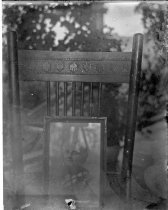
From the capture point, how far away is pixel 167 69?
960mm

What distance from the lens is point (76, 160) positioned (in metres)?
0.99

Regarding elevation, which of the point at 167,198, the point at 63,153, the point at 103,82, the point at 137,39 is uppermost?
the point at 137,39

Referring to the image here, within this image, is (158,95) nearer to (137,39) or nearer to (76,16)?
(137,39)

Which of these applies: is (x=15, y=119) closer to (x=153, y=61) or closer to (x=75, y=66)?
(x=75, y=66)

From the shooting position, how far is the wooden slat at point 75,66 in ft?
3.20

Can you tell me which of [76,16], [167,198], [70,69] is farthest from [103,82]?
[167,198]

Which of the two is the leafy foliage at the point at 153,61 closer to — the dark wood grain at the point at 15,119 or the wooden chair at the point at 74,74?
the wooden chair at the point at 74,74

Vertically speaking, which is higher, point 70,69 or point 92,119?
point 70,69

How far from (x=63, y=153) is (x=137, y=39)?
1.42 ft

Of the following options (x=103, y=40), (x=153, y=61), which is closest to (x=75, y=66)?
(x=103, y=40)

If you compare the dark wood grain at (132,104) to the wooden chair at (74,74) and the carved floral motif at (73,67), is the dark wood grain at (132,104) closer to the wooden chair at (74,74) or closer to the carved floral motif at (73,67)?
the wooden chair at (74,74)

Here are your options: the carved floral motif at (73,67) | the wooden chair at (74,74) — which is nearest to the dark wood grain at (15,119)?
the wooden chair at (74,74)

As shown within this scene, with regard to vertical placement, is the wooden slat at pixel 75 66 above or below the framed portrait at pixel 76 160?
above

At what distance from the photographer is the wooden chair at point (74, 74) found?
97 centimetres
